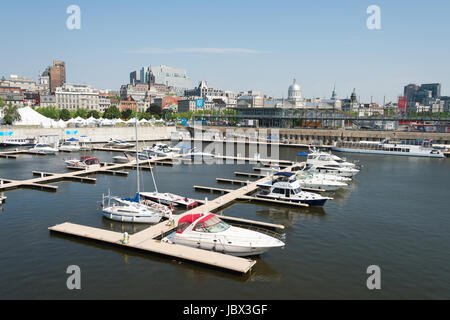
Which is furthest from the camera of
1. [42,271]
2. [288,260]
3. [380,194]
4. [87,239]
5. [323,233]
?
[380,194]

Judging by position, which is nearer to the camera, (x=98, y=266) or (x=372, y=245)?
(x=98, y=266)

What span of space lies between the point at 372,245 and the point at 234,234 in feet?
42.0

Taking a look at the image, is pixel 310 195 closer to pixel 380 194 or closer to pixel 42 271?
pixel 380 194

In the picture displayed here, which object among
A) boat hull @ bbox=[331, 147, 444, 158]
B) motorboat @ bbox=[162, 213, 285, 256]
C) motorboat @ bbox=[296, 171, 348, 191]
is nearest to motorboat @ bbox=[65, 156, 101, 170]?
motorboat @ bbox=[296, 171, 348, 191]

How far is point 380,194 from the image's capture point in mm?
49062

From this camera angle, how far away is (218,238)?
26.8 metres

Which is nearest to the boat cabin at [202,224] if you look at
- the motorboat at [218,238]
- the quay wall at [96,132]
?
the motorboat at [218,238]

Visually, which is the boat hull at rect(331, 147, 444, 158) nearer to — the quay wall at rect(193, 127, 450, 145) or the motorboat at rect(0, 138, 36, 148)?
the quay wall at rect(193, 127, 450, 145)

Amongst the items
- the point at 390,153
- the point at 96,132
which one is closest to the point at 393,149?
the point at 390,153

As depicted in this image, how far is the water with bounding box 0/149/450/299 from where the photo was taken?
72.4 feet

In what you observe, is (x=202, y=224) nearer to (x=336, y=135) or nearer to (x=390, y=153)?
(x=390, y=153)

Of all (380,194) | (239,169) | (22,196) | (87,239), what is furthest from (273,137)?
(87,239)

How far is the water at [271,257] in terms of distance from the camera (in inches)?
→ 869

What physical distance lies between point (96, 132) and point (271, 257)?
353 feet
